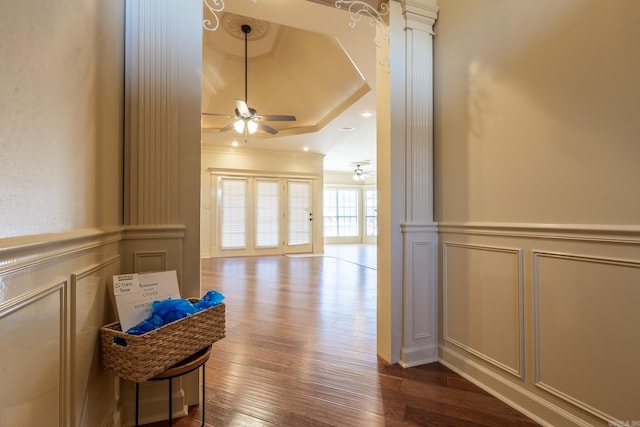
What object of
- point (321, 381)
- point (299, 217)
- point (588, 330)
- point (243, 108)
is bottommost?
point (321, 381)

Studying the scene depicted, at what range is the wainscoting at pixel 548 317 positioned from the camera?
1.18 metres

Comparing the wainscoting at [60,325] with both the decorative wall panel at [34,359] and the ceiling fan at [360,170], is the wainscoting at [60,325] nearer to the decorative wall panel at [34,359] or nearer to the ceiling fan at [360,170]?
the decorative wall panel at [34,359]

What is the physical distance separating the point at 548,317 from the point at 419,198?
98 centimetres

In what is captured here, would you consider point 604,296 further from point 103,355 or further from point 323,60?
point 323,60

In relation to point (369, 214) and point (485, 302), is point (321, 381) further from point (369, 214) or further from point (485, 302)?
point (369, 214)

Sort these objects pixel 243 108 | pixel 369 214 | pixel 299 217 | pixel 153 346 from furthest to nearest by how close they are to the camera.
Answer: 1. pixel 369 214
2. pixel 299 217
3. pixel 243 108
4. pixel 153 346

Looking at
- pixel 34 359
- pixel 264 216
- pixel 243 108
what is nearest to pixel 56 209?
pixel 34 359

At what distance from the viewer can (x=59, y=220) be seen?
0.91 m

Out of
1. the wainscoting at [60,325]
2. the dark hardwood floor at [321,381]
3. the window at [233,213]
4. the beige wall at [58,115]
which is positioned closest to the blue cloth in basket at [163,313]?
the wainscoting at [60,325]

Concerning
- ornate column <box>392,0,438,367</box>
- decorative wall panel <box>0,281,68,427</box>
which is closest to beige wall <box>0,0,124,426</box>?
decorative wall panel <box>0,281,68,427</box>

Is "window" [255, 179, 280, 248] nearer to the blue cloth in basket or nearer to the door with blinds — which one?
the door with blinds

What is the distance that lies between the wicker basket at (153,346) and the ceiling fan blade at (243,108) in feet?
9.85

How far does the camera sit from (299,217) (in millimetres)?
7816

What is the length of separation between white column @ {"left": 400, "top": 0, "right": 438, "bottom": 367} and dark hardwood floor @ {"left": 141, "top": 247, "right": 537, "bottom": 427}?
0.22m
